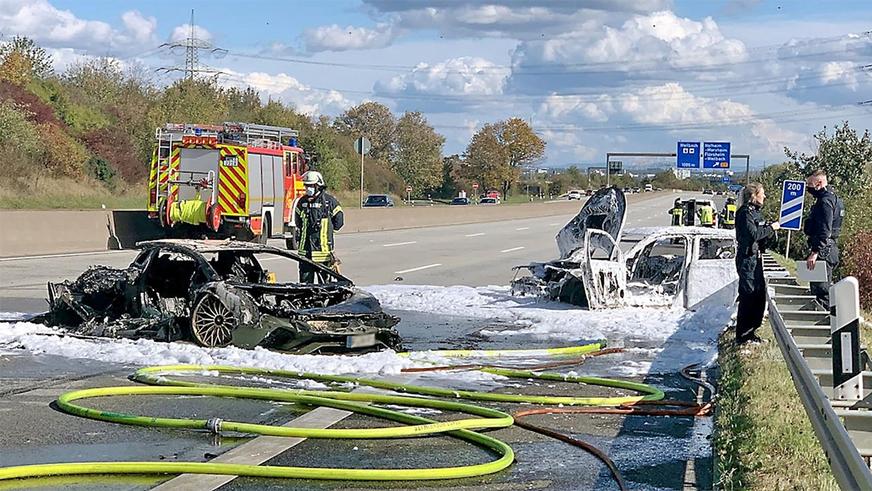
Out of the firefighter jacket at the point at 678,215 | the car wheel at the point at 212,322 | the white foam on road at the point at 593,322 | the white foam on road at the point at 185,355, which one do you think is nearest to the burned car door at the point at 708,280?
the white foam on road at the point at 593,322

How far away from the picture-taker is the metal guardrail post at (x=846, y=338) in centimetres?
573

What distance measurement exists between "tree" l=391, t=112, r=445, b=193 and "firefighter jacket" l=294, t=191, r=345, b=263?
261 feet

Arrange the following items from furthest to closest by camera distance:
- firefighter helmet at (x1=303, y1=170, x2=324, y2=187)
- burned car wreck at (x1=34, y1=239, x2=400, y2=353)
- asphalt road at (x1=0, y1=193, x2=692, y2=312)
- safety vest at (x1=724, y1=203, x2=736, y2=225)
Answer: safety vest at (x1=724, y1=203, x2=736, y2=225), asphalt road at (x1=0, y1=193, x2=692, y2=312), firefighter helmet at (x1=303, y1=170, x2=324, y2=187), burned car wreck at (x1=34, y1=239, x2=400, y2=353)

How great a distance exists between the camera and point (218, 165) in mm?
26109

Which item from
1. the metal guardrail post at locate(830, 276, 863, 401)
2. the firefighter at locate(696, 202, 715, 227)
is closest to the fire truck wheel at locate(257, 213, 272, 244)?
the firefighter at locate(696, 202, 715, 227)

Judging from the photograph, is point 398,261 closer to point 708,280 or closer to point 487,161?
point 708,280

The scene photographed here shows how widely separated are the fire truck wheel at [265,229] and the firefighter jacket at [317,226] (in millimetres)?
14493

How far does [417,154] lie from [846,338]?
3499 inches

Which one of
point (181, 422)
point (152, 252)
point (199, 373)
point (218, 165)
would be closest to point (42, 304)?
point (152, 252)

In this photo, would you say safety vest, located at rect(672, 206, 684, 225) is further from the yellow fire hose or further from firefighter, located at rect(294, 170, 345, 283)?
the yellow fire hose

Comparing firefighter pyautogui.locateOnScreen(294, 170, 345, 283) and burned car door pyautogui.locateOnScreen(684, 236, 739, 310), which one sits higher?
firefighter pyautogui.locateOnScreen(294, 170, 345, 283)

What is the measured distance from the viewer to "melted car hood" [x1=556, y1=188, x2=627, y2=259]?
15.9 m

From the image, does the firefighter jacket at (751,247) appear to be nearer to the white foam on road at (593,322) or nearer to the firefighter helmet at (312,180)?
the white foam on road at (593,322)

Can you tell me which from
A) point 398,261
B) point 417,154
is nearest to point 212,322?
point 398,261
